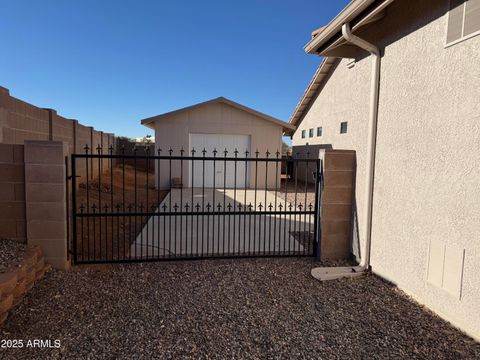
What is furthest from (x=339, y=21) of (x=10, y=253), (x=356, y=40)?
(x=10, y=253)

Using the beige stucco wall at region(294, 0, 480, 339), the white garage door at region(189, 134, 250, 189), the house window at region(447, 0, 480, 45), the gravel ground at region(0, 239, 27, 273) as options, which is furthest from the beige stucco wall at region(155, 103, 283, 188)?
the house window at region(447, 0, 480, 45)

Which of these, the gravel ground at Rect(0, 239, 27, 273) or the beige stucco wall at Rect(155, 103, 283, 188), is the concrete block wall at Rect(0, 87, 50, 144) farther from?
the beige stucco wall at Rect(155, 103, 283, 188)

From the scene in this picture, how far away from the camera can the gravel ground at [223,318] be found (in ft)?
8.63

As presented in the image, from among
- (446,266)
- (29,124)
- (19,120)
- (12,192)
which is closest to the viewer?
(446,266)

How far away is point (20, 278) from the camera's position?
323cm

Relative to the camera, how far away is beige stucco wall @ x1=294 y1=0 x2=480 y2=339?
9.20 ft

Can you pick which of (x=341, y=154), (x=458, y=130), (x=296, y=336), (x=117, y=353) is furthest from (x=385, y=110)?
(x=117, y=353)

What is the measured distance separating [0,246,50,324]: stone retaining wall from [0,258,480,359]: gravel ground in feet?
0.32

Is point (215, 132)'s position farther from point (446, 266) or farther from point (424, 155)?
point (446, 266)

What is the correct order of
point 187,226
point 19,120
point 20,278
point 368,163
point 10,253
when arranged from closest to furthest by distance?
point 20,278 → point 10,253 → point 368,163 → point 19,120 → point 187,226

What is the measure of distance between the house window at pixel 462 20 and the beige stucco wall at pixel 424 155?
0.08 meters

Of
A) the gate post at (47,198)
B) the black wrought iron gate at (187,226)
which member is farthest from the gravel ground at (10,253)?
the black wrought iron gate at (187,226)

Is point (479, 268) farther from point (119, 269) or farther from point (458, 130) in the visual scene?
point (119, 269)

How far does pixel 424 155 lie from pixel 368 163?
97 centimetres
